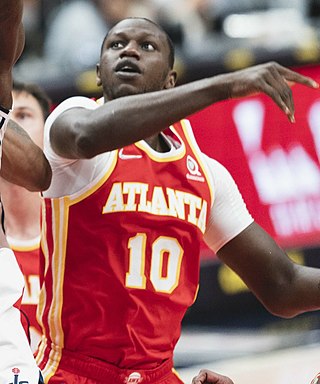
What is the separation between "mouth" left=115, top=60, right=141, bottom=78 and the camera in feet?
13.2

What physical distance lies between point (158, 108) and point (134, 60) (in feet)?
2.17

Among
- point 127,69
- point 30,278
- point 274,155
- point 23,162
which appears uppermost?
point 127,69

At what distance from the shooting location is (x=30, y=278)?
209 inches

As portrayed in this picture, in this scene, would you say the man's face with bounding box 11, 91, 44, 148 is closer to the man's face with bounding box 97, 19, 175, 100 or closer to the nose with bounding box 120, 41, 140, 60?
the man's face with bounding box 97, 19, 175, 100

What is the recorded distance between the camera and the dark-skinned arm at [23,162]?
12.2 ft

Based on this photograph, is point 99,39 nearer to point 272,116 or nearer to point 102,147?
point 272,116

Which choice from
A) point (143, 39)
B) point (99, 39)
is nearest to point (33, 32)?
point (99, 39)

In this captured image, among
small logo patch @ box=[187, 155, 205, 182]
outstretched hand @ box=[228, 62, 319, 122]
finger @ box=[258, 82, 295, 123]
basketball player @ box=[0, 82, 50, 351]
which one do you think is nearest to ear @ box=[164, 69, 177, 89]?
small logo patch @ box=[187, 155, 205, 182]

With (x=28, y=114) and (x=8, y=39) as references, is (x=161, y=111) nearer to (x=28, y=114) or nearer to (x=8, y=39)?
(x=8, y=39)

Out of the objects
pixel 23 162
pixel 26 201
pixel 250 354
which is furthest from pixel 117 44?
pixel 250 354

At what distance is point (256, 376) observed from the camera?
600cm

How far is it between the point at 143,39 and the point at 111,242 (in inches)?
29.5

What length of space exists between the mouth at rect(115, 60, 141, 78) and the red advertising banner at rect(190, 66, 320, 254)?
90.9 inches

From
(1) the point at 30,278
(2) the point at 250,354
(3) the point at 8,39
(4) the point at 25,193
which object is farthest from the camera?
(2) the point at 250,354
